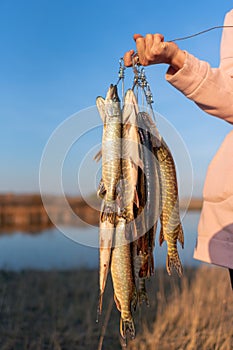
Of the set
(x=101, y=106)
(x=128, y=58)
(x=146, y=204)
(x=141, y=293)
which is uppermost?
(x=128, y=58)

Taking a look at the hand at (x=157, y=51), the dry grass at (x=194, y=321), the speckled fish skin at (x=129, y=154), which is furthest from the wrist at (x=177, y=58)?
the dry grass at (x=194, y=321)

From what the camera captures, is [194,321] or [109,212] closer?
[109,212]

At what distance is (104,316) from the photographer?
215 inches

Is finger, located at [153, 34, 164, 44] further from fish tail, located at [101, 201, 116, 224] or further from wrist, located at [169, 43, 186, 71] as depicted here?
fish tail, located at [101, 201, 116, 224]

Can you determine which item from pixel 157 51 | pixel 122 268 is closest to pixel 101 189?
pixel 122 268

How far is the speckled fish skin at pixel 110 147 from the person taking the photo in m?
1.53

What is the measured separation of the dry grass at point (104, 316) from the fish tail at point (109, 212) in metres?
2.69

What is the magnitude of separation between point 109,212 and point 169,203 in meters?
0.30

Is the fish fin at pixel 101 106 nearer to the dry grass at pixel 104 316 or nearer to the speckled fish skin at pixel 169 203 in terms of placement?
the speckled fish skin at pixel 169 203

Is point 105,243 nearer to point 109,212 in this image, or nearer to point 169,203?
point 109,212

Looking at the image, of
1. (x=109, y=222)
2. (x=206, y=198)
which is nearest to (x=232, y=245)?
(x=206, y=198)

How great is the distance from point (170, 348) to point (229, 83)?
339 cm

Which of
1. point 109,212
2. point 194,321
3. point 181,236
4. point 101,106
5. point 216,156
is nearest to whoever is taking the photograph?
point 109,212

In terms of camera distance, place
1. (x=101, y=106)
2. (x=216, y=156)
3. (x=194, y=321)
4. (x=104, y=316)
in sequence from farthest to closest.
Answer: (x=104, y=316)
(x=194, y=321)
(x=216, y=156)
(x=101, y=106)
